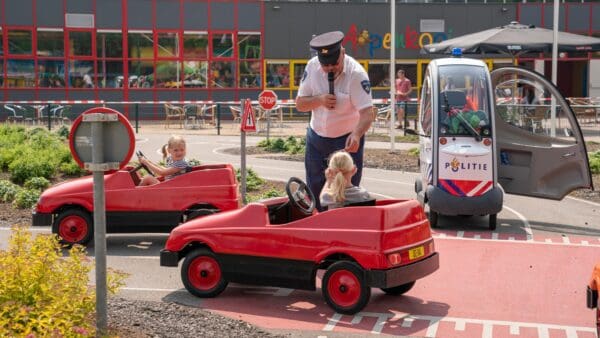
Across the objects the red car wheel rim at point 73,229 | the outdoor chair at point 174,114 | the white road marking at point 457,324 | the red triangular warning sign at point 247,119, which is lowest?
the white road marking at point 457,324

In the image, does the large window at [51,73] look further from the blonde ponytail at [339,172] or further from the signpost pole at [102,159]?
the signpost pole at [102,159]

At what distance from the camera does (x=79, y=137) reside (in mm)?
6664

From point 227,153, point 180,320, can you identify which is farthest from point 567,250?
point 227,153

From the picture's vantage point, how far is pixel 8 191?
14.9 metres

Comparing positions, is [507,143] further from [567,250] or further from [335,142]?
[335,142]

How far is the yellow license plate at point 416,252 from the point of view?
8.40 meters

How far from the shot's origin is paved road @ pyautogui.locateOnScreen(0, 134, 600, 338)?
801cm

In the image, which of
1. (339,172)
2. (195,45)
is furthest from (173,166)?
(195,45)

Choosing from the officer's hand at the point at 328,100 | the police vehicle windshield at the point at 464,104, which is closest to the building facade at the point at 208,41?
the police vehicle windshield at the point at 464,104

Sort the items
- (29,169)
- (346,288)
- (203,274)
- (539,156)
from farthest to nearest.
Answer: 1. (29,169)
2. (539,156)
3. (203,274)
4. (346,288)

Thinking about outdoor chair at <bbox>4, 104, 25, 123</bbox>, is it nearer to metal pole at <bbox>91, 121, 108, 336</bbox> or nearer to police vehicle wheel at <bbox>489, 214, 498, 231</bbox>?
police vehicle wheel at <bbox>489, 214, 498, 231</bbox>

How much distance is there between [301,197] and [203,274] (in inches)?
42.8

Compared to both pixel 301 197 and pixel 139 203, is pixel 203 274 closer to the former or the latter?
pixel 301 197

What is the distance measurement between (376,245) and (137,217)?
12.2 feet
